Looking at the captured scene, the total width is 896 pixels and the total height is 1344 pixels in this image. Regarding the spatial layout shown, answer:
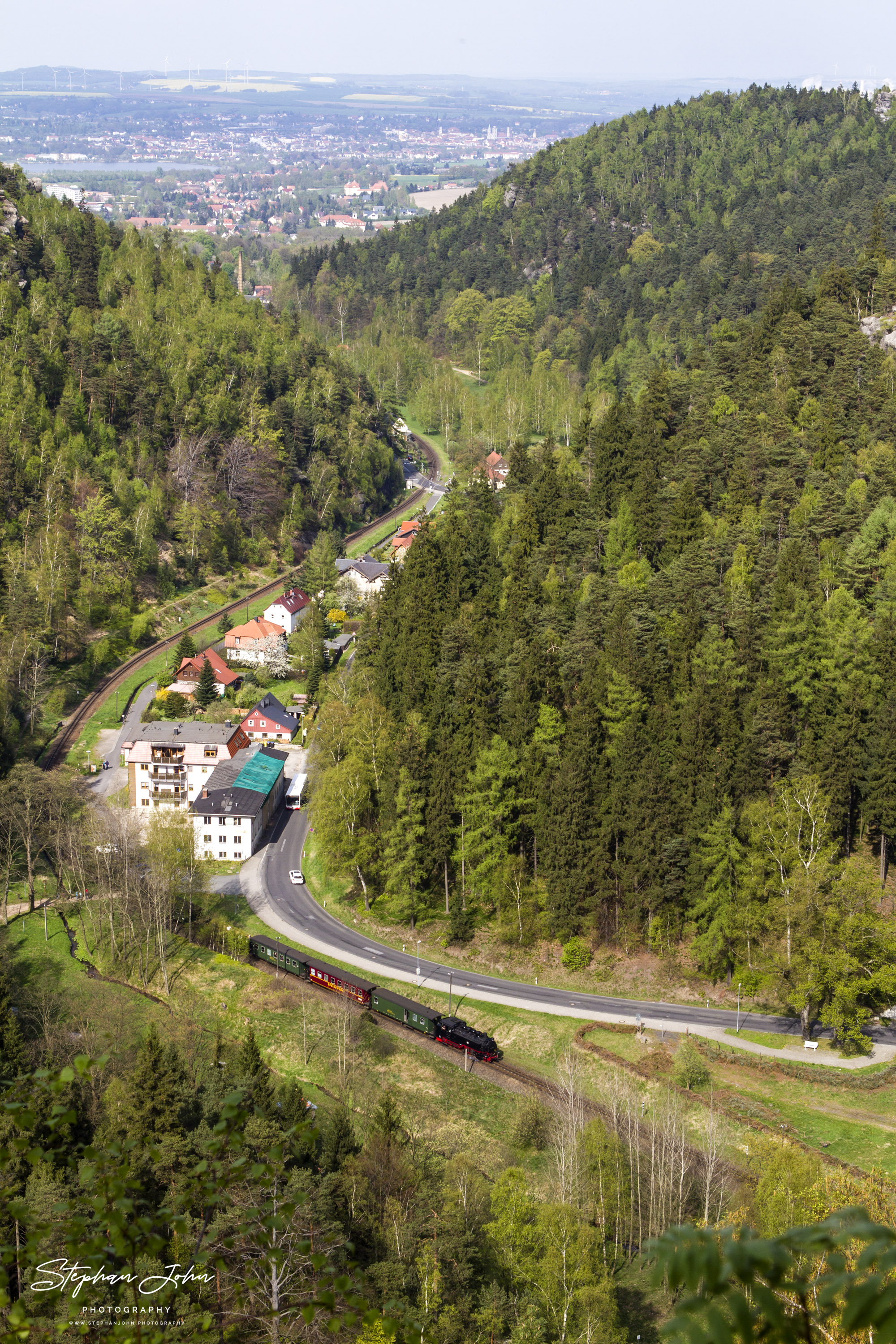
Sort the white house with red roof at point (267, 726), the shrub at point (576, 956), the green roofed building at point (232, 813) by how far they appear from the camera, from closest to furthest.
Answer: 1. the shrub at point (576, 956)
2. the green roofed building at point (232, 813)
3. the white house with red roof at point (267, 726)

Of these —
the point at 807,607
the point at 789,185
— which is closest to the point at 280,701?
the point at 807,607

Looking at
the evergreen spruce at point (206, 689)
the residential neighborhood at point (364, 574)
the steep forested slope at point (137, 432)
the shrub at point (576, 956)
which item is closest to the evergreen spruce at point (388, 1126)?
the shrub at point (576, 956)

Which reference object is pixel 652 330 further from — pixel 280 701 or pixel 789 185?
pixel 280 701

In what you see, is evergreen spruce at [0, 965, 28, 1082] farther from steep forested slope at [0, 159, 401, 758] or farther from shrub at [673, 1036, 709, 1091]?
steep forested slope at [0, 159, 401, 758]

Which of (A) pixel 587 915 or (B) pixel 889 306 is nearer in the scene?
(A) pixel 587 915

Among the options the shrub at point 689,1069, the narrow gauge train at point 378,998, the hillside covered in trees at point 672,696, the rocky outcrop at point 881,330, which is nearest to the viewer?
the shrub at point 689,1069

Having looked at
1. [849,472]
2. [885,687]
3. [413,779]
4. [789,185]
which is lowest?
[413,779]

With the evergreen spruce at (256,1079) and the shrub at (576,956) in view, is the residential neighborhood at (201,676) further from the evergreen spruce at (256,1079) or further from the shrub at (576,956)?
the evergreen spruce at (256,1079)
